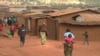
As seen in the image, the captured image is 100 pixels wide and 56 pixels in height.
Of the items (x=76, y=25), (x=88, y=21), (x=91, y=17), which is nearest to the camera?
(x=88, y=21)

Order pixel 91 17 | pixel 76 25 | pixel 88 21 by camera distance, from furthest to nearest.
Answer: pixel 91 17 < pixel 76 25 < pixel 88 21

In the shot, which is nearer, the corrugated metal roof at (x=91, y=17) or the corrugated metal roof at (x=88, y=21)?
the corrugated metal roof at (x=88, y=21)

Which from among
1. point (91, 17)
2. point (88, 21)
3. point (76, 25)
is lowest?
point (76, 25)

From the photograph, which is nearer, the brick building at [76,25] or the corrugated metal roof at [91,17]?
the brick building at [76,25]

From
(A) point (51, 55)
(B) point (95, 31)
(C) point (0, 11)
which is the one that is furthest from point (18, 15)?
(A) point (51, 55)

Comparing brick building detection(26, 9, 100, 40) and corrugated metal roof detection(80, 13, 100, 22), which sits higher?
corrugated metal roof detection(80, 13, 100, 22)

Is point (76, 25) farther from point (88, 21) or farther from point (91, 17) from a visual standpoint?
point (91, 17)

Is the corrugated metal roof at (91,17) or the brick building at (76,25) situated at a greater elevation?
the corrugated metal roof at (91,17)

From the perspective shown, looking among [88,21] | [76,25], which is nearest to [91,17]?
[88,21]

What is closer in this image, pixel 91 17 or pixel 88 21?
pixel 88 21

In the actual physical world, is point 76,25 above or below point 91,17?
below

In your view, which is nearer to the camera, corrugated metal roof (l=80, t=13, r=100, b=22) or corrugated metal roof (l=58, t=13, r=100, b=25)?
corrugated metal roof (l=58, t=13, r=100, b=25)

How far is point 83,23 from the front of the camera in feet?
83.6

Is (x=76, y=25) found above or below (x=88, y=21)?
below
